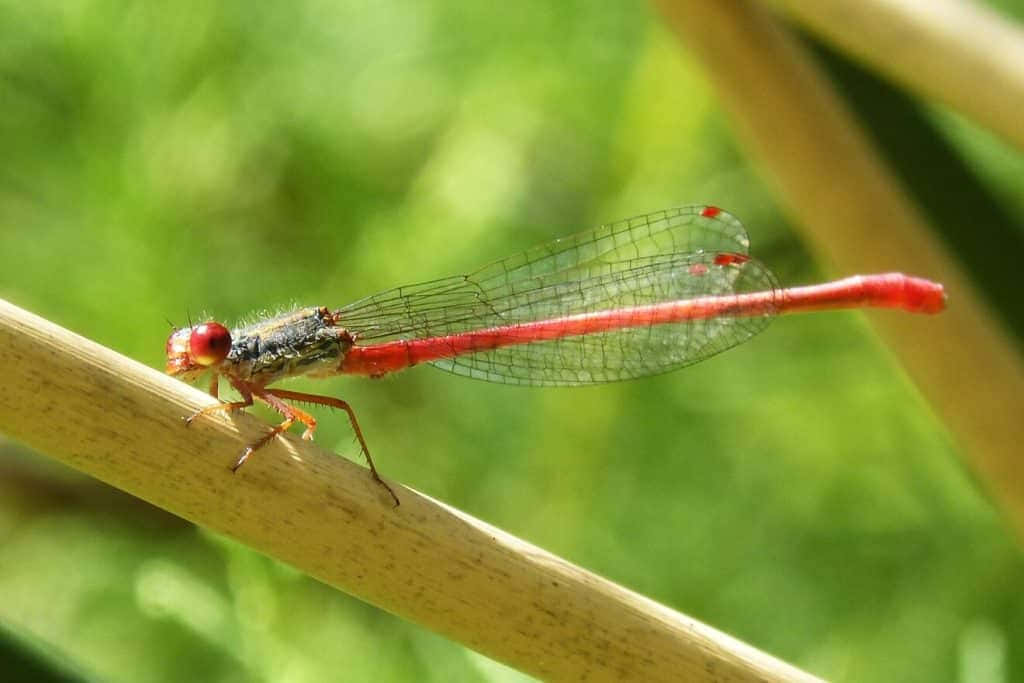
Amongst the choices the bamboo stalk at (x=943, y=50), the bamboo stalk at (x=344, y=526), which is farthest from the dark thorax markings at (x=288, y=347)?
the bamboo stalk at (x=943, y=50)

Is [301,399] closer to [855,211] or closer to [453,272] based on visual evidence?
[453,272]

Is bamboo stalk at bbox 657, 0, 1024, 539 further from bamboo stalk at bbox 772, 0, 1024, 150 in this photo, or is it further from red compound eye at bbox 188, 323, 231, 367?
red compound eye at bbox 188, 323, 231, 367

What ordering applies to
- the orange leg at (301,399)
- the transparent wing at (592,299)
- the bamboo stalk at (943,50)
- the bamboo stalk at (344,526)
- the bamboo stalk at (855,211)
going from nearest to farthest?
the bamboo stalk at (344,526)
the orange leg at (301,399)
the bamboo stalk at (943,50)
the bamboo stalk at (855,211)
the transparent wing at (592,299)

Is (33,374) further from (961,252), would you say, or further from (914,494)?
(914,494)

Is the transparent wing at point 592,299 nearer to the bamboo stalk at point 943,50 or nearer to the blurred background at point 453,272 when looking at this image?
the blurred background at point 453,272

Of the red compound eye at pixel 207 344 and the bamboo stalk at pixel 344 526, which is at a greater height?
the red compound eye at pixel 207 344
